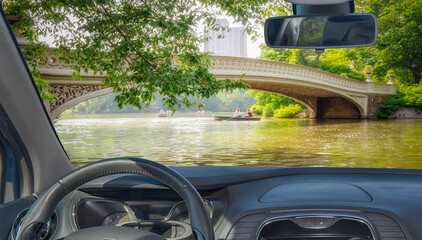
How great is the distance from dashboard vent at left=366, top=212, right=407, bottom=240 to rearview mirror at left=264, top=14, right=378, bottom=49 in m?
0.58

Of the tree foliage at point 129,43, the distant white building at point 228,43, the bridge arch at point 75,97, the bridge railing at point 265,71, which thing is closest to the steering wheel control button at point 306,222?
the distant white building at point 228,43

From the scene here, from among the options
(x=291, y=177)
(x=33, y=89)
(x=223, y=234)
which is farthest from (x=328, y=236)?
(x=33, y=89)

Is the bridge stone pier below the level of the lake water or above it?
above

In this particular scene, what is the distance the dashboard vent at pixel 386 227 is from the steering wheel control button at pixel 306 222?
176 mm

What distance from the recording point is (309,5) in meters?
1.22

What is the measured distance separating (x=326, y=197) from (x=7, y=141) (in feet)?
3.86

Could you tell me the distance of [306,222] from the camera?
4.10 ft

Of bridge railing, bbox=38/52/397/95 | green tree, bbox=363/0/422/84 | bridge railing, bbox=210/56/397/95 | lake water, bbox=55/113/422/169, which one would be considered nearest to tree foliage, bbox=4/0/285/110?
green tree, bbox=363/0/422/84

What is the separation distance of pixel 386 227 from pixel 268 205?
1.23ft

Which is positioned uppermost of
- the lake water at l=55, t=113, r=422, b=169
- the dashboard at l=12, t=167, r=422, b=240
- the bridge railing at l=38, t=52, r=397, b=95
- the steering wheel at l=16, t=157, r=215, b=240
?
the bridge railing at l=38, t=52, r=397, b=95

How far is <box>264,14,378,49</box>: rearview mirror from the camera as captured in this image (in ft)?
4.00

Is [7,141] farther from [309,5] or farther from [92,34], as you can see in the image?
[92,34]

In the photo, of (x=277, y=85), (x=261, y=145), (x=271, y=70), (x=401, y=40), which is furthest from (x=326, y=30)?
(x=261, y=145)

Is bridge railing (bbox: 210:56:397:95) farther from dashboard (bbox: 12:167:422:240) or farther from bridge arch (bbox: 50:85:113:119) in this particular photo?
dashboard (bbox: 12:167:422:240)
